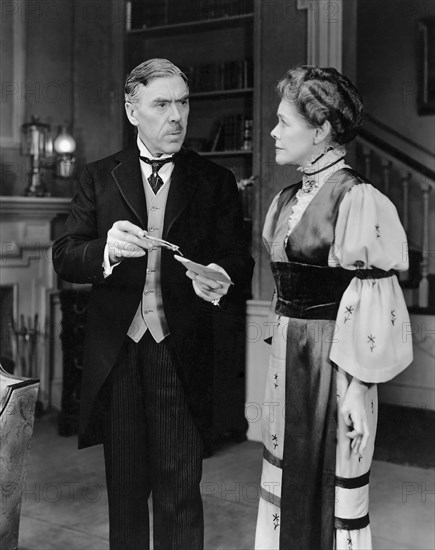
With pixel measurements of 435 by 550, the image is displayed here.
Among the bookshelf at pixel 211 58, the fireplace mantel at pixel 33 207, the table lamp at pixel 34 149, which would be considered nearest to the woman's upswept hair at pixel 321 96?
the bookshelf at pixel 211 58

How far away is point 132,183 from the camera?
2033 millimetres

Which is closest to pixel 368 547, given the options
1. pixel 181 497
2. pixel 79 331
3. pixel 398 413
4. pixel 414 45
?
pixel 181 497

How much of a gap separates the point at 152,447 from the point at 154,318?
14.1 inches

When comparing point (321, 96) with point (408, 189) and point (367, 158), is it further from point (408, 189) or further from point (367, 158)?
point (408, 189)

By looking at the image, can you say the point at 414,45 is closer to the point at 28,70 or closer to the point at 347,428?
the point at 28,70

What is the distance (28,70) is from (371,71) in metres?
3.09

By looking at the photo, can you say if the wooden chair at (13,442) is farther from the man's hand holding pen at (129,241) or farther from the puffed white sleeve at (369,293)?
the puffed white sleeve at (369,293)

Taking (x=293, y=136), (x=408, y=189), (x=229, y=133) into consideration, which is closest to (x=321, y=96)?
→ (x=293, y=136)

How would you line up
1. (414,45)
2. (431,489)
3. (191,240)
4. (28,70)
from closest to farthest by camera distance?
(191,240), (431,489), (28,70), (414,45)

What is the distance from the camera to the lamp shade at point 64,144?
5113 mm

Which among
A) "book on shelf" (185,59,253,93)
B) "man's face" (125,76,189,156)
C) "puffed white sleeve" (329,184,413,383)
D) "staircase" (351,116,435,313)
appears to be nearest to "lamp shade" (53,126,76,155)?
"book on shelf" (185,59,253,93)

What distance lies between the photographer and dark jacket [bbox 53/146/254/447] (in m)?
2.03

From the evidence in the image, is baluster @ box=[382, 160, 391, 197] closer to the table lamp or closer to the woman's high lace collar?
the table lamp

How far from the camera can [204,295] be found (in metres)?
1.92
